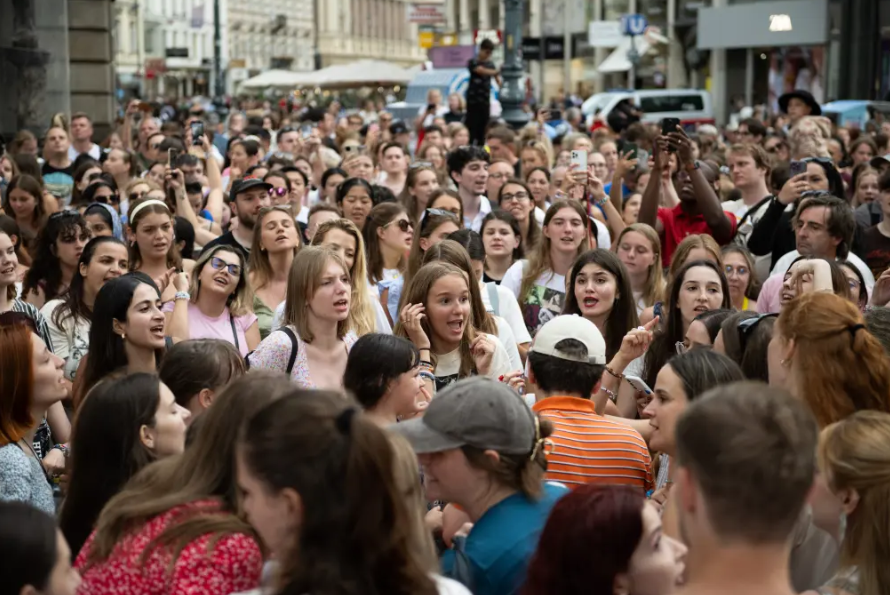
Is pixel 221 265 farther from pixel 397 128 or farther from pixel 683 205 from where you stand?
pixel 397 128

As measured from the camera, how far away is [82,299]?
25.4 feet

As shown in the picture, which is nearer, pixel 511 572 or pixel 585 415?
pixel 511 572

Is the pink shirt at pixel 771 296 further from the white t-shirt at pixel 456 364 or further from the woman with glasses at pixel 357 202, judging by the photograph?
the woman with glasses at pixel 357 202

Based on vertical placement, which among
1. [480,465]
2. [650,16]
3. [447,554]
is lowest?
[447,554]

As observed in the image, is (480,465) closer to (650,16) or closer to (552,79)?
(650,16)

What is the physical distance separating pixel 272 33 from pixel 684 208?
112 metres

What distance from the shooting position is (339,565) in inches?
119

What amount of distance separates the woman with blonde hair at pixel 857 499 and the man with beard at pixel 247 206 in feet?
19.9

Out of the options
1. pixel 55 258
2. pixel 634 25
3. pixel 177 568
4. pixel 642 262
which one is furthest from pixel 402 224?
pixel 634 25

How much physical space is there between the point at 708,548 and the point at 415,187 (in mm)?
8690

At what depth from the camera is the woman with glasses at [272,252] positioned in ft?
27.5

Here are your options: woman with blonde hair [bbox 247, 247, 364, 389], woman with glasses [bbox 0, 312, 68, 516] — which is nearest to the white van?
woman with blonde hair [bbox 247, 247, 364, 389]

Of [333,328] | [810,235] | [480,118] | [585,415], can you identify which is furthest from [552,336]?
[480,118]

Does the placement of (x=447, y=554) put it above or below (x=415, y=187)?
below
